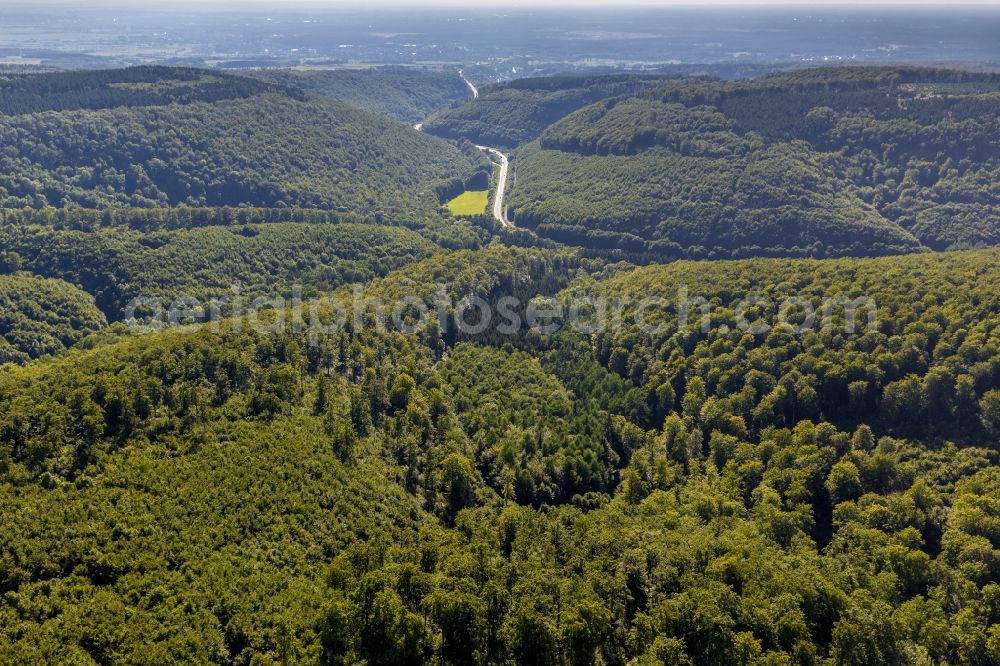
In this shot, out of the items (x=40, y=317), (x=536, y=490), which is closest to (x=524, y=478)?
(x=536, y=490)

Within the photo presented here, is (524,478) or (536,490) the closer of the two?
(524,478)

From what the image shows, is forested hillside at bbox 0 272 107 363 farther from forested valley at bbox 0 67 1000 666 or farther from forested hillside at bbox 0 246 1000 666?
forested hillside at bbox 0 246 1000 666

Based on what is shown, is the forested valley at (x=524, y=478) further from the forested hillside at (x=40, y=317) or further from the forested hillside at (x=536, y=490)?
the forested hillside at (x=40, y=317)

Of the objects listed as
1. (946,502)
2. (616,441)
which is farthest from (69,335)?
(946,502)

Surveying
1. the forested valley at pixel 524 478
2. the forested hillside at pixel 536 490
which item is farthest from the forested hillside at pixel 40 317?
the forested hillside at pixel 536 490

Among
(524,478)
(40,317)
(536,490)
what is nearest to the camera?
(524,478)

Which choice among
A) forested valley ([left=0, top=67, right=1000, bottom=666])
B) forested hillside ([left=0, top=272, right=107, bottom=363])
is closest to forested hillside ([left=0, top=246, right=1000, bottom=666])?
forested valley ([left=0, top=67, right=1000, bottom=666])

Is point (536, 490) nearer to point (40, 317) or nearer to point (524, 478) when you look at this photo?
point (524, 478)

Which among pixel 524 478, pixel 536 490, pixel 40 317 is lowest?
pixel 536 490
